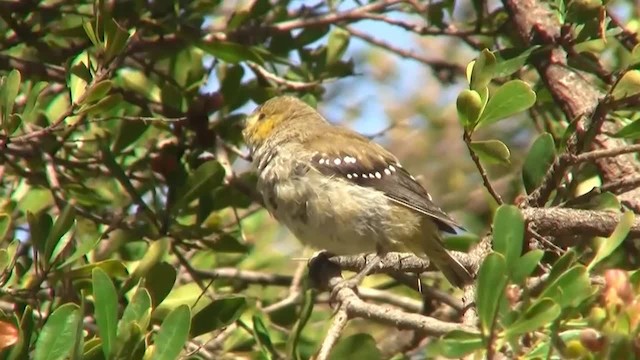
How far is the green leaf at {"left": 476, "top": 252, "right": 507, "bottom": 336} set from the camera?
2.78 metres

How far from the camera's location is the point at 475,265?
439cm

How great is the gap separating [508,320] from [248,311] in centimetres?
268

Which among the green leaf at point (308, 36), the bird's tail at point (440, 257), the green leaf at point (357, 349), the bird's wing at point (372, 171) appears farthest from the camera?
the green leaf at point (308, 36)

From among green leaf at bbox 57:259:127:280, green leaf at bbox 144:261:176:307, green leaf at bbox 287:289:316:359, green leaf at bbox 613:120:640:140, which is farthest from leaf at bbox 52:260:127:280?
green leaf at bbox 613:120:640:140

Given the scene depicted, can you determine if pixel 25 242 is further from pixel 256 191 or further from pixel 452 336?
pixel 452 336

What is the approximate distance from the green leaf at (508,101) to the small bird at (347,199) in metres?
1.50

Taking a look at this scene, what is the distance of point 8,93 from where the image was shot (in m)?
4.10

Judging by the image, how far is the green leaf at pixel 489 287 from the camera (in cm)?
278

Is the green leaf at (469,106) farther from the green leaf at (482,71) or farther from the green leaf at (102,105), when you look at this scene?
the green leaf at (102,105)

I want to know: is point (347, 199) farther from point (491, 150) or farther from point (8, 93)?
point (8, 93)

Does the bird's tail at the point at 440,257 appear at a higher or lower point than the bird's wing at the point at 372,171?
lower

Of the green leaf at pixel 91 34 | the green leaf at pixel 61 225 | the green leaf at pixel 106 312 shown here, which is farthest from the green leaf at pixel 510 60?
the green leaf at pixel 106 312

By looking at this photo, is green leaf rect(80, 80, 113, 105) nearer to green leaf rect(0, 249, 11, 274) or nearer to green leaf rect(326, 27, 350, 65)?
green leaf rect(0, 249, 11, 274)

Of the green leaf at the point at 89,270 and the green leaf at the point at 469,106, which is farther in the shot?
the green leaf at the point at 89,270
